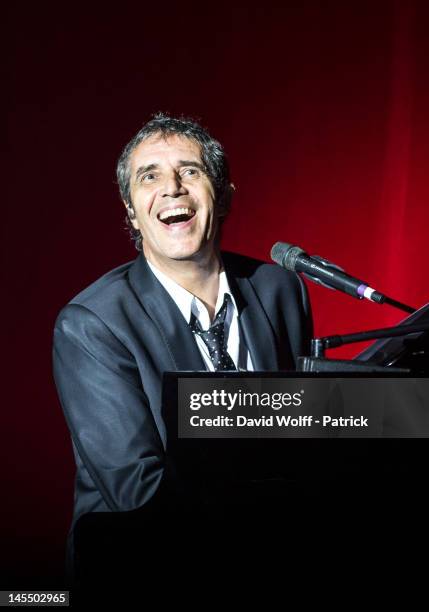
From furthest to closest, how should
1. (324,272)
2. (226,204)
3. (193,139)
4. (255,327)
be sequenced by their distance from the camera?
(226,204), (193,139), (255,327), (324,272)

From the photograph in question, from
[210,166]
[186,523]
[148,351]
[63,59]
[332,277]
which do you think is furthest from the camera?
[63,59]

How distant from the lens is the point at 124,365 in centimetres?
181

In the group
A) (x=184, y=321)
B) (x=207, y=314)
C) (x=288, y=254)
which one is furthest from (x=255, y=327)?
(x=288, y=254)

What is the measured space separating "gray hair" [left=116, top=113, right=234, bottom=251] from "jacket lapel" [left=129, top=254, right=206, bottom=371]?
14.0 inches

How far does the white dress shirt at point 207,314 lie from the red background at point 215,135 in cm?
75

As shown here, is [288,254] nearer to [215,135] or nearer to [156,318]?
→ [156,318]

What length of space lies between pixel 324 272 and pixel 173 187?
71 centimetres

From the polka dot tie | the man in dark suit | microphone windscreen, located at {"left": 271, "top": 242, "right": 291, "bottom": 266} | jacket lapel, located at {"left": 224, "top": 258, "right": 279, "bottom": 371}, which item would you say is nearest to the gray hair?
the man in dark suit

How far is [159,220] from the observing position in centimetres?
211

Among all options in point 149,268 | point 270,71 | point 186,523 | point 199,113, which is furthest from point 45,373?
point 186,523

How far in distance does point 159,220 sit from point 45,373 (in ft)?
2.90

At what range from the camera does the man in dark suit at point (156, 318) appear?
5.61 feet

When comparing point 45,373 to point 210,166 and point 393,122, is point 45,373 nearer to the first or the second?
point 210,166

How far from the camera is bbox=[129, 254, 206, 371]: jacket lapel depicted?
1841 mm
